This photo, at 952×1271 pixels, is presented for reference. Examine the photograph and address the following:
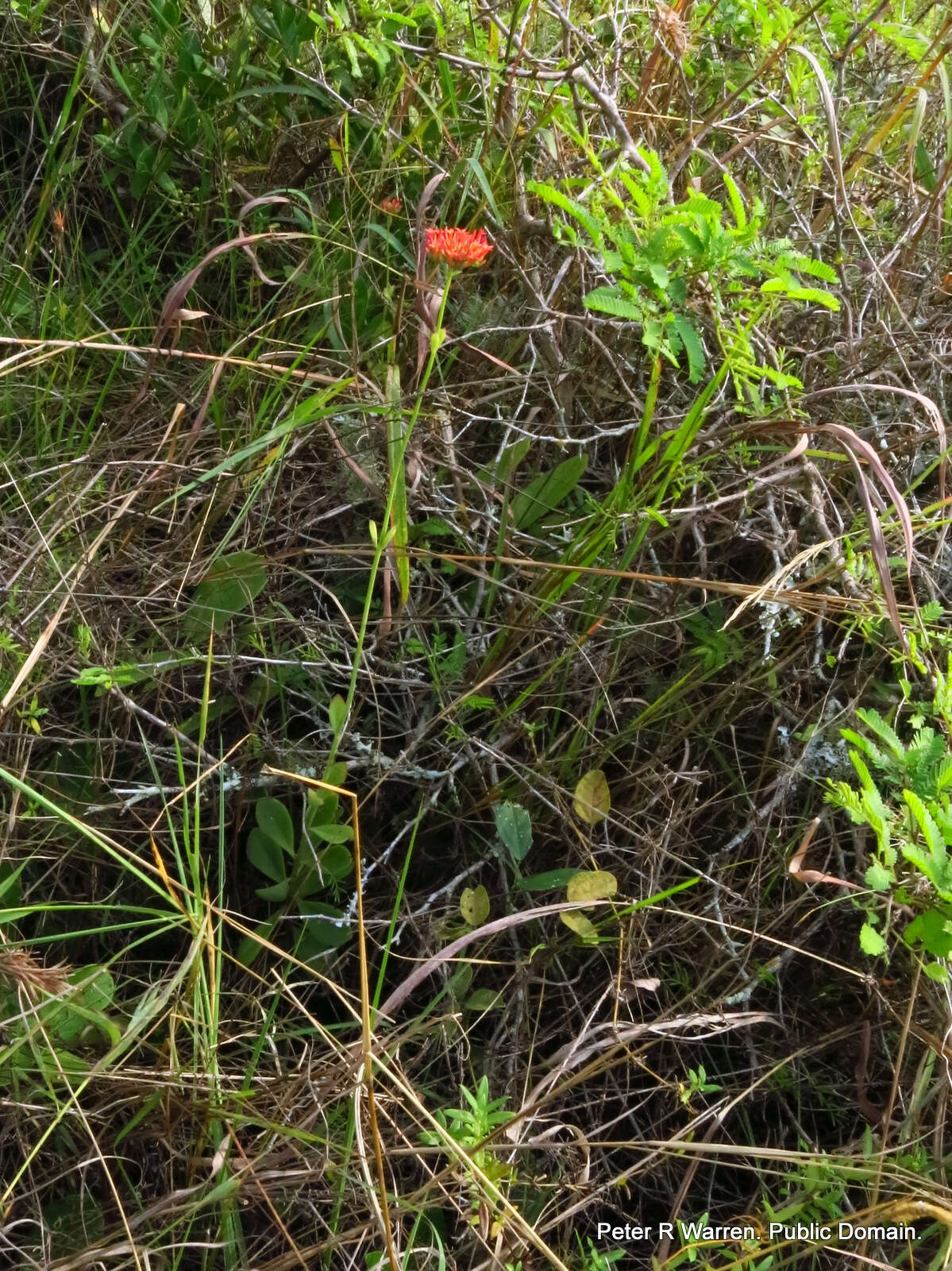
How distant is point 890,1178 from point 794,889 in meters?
0.31

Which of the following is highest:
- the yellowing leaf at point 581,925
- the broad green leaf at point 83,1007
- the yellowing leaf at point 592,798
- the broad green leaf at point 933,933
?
the broad green leaf at point 933,933

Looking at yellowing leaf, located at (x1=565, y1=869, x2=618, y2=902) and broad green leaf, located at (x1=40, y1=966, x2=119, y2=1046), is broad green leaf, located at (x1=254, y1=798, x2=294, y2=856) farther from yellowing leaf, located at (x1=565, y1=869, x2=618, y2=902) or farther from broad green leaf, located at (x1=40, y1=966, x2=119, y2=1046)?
yellowing leaf, located at (x1=565, y1=869, x2=618, y2=902)

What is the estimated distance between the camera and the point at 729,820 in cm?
125

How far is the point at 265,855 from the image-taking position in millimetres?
1183

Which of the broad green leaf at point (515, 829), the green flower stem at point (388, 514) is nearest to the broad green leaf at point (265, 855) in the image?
the green flower stem at point (388, 514)

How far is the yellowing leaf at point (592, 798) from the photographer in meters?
1.20

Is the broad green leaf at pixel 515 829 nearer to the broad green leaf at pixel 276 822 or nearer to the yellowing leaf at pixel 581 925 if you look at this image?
the yellowing leaf at pixel 581 925

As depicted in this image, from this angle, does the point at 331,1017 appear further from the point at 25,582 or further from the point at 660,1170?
the point at 25,582

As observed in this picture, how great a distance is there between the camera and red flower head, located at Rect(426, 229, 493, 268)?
1.12 m

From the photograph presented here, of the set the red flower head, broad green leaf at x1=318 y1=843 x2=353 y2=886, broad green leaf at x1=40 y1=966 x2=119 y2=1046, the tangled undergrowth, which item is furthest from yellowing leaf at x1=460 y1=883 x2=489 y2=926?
the red flower head

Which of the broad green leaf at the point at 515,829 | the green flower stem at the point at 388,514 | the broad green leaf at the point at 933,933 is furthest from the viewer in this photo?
the broad green leaf at the point at 515,829

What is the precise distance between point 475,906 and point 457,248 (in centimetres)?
73

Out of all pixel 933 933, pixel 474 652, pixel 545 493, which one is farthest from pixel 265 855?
pixel 933 933

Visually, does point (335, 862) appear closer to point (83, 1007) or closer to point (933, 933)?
point (83, 1007)
